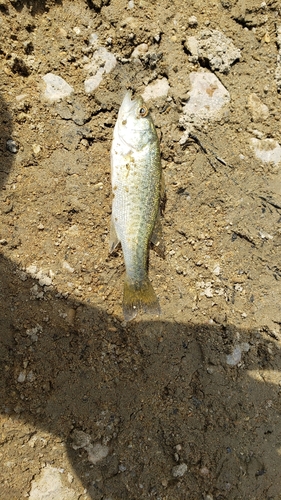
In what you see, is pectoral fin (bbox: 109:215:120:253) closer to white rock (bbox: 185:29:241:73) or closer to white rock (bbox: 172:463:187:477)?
white rock (bbox: 185:29:241:73)

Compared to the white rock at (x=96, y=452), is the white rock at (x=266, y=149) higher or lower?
higher

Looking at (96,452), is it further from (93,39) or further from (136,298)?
(93,39)

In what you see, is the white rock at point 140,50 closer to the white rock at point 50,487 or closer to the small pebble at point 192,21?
the small pebble at point 192,21

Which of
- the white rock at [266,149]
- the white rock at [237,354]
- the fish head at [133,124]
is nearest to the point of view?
the fish head at [133,124]

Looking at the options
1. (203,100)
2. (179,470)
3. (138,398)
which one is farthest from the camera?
(203,100)

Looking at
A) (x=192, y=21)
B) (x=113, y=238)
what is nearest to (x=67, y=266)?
(x=113, y=238)

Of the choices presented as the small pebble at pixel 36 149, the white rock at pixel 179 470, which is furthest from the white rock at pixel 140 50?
the white rock at pixel 179 470
